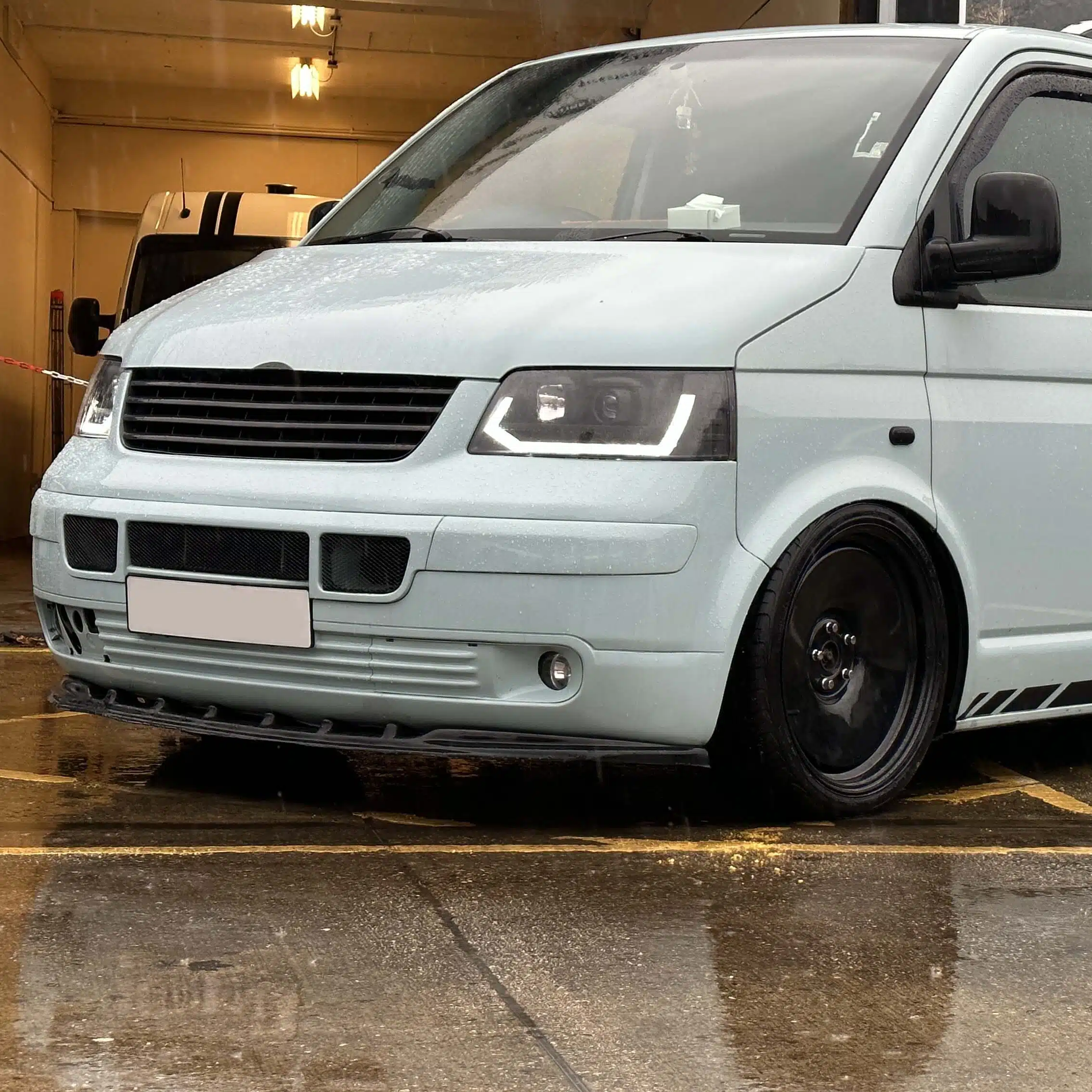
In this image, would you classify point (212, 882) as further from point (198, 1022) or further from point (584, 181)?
point (584, 181)

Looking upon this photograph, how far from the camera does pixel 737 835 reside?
441cm

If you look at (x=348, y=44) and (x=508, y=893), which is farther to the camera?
(x=348, y=44)

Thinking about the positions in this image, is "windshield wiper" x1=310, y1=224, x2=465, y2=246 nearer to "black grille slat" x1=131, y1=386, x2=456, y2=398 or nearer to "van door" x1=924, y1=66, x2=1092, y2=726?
"black grille slat" x1=131, y1=386, x2=456, y2=398

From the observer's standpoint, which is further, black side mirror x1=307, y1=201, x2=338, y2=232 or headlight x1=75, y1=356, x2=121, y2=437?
black side mirror x1=307, y1=201, x2=338, y2=232

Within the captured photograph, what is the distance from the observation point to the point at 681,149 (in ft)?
16.5

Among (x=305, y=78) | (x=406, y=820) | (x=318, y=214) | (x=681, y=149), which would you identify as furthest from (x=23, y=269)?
(x=406, y=820)

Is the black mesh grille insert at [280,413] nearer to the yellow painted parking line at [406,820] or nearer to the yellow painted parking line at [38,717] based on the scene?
the yellow painted parking line at [406,820]

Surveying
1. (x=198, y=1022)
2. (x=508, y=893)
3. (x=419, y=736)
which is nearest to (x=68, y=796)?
(x=419, y=736)

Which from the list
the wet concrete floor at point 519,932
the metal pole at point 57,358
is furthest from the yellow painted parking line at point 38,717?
the metal pole at point 57,358

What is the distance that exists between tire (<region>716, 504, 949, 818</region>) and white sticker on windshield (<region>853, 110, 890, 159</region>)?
87cm

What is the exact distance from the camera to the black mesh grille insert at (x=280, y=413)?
13.9ft

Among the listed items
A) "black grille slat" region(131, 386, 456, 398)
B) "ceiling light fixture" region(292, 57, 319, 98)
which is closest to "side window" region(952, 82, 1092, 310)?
"black grille slat" region(131, 386, 456, 398)

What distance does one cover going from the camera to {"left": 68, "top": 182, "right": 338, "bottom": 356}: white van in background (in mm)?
12547

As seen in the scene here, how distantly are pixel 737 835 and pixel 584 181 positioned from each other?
1724 millimetres
